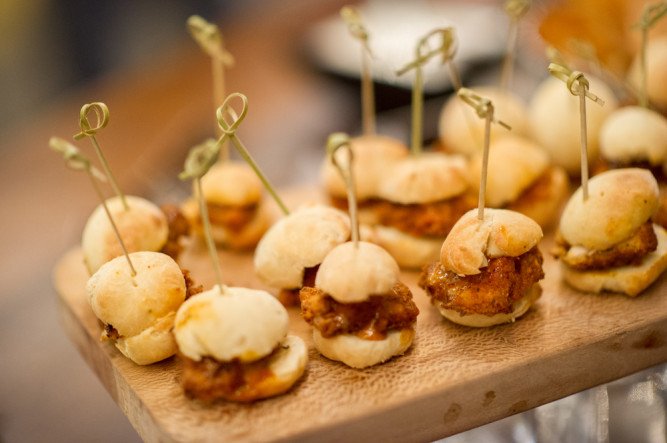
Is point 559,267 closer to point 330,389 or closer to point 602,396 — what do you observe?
point 602,396

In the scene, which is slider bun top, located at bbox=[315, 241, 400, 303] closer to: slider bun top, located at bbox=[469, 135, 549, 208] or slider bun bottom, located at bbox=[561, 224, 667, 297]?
slider bun bottom, located at bbox=[561, 224, 667, 297]

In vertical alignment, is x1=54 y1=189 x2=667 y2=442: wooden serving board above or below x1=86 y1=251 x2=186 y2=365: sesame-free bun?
below

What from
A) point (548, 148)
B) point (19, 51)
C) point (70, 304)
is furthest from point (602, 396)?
point (19, 51)

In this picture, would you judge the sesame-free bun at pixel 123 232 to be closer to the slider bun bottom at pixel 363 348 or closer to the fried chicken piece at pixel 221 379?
the fried chicken piece at pixel 221 379

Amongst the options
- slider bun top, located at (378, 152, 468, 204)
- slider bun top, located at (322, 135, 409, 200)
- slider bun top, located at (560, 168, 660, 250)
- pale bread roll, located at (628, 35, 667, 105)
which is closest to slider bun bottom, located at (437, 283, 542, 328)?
slider bun top, located at (560, 168, 660, 250)

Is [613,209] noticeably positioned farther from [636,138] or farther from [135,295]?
[135,295]

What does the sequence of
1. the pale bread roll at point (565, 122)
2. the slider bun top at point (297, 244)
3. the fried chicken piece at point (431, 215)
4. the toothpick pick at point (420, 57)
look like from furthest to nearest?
the pale bread roll at point (565, 122) → the fried chicken piece at point (431, 215) → the toothpick pick at point (420, 57) → the slider bun top at point (297, 244)

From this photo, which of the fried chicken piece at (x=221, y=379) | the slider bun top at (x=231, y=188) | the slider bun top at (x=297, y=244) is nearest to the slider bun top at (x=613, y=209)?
the slider bun top at (x=297, y=244)

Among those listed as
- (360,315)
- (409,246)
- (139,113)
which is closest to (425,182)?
(409,246)
